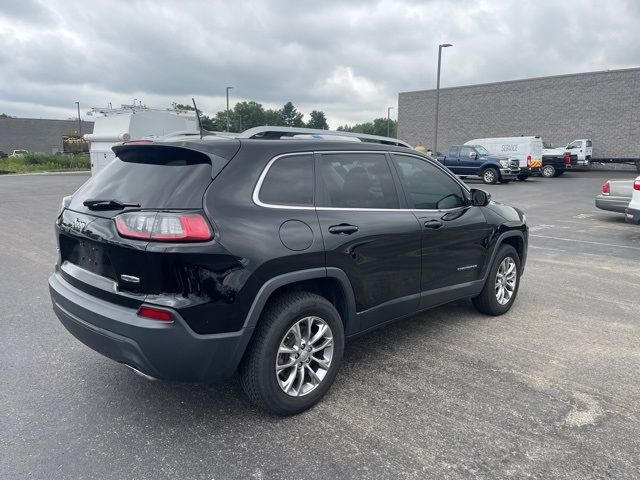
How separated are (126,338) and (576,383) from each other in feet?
9.90

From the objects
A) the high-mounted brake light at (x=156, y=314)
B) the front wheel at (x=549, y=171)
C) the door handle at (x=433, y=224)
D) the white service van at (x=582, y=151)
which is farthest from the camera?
the white service van at (x=582, y=151)

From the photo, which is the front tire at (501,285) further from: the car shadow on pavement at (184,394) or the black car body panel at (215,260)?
the black car body panel at (215,260)

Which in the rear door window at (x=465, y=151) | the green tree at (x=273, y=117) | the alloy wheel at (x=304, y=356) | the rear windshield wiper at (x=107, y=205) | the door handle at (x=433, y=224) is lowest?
the alloy wheel at (x=304, y=356)

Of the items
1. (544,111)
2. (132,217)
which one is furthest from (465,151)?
(132,217)

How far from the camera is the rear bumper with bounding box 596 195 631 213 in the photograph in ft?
36.7

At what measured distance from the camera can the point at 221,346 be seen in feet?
8.80

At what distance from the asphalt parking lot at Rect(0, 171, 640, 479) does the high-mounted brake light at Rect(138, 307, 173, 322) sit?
0.75 m

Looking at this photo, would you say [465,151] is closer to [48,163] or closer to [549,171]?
[549,171]

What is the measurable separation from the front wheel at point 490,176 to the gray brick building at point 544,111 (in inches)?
638

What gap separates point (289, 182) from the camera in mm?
3088

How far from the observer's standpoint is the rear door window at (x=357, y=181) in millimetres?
3320

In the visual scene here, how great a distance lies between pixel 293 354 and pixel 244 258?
0.73 meters

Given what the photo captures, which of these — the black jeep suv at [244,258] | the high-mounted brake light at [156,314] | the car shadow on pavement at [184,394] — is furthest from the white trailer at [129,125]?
the high-mounted brake light at [156,314]

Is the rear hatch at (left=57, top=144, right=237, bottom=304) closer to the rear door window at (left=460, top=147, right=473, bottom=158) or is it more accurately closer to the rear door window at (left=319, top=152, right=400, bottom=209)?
the rear door window at (left=319, top=152, right=400, bottom=209)
